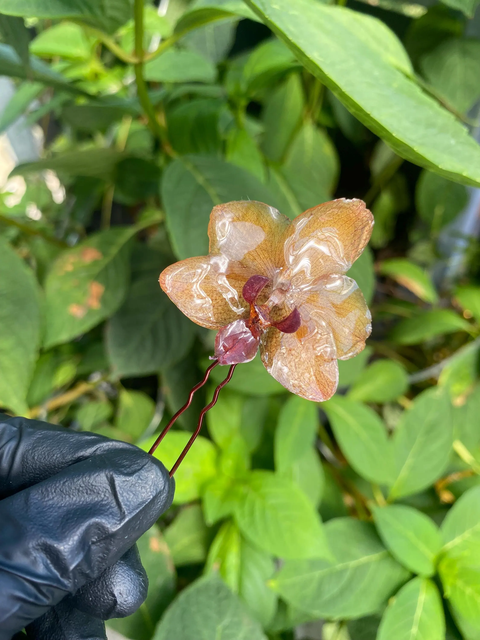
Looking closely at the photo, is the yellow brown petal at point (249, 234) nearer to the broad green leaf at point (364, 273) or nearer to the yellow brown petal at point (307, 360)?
the yellow brown petal at point (307, 360)

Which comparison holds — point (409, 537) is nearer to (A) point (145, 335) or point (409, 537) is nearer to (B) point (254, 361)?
(B) point (254, 361)

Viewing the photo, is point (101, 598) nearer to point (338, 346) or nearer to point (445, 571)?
point (338, 346)

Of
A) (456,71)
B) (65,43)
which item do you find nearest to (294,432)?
(456,71)

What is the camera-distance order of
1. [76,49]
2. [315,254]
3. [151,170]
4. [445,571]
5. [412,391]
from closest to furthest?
[315,254], [445,571], [151,170], [76,49], [412,391]

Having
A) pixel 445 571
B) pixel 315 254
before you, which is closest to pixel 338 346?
pixel 315 254

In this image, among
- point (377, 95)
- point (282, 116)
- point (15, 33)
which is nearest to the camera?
point (377, 95)

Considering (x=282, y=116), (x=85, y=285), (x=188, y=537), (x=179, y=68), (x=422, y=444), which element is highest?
(x=179, y=68)
